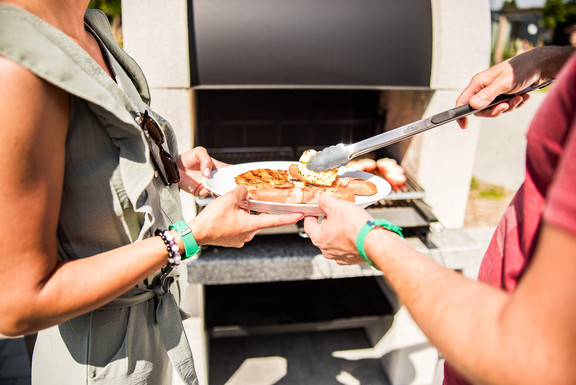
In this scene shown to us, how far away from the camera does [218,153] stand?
3.00 metres

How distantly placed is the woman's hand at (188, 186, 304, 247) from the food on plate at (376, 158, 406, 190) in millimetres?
1321

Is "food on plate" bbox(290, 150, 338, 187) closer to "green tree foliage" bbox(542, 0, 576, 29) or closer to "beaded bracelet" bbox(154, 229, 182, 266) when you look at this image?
"beaded bracelet" bbox(154, 229, 182, 266)

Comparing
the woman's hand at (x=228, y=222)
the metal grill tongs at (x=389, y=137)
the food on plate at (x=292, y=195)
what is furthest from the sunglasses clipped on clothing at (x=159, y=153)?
the metal grill tongs at (x=389, y=137)

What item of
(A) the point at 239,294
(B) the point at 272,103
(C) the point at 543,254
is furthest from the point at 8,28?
Result: (A) the point at 239,294

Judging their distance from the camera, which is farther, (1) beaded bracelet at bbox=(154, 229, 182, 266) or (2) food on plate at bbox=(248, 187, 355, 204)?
(2) food on plate at bbox=(248, 187, 355, 204)

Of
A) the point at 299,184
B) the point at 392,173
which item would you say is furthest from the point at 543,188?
the point at 392,173

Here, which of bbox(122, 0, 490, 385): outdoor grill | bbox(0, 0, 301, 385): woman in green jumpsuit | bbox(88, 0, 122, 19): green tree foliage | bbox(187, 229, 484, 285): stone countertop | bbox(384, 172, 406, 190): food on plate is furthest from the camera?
bbox(88, 0, 122, 19): green tree foliage

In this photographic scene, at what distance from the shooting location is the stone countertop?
2408 millimetres

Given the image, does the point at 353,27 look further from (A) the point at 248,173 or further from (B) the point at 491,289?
(B) the point at 491,289

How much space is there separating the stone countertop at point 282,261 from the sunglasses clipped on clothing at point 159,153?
3.82 feet

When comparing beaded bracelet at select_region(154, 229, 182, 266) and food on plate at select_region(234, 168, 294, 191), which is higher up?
food on plate at select_region(234, 168, 294, 191)

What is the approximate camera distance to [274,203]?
1.47 metres

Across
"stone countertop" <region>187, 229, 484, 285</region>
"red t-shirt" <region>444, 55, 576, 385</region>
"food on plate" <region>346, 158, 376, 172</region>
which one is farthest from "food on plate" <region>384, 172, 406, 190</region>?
"red t-shirt" <region>444, 55, 576, 385</region>

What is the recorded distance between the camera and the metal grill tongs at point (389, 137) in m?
1.39
